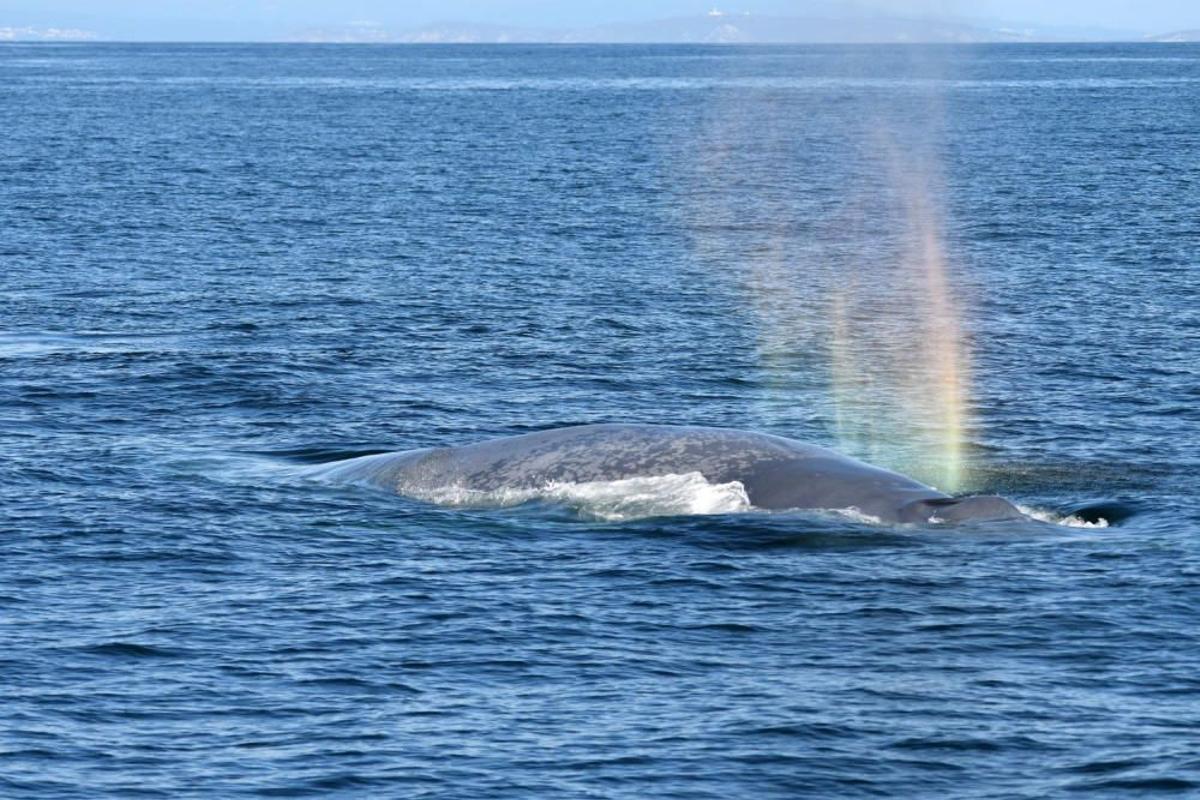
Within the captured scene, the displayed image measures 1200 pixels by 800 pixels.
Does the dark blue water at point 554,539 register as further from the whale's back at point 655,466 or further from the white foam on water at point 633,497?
the whale's back at point 655,466

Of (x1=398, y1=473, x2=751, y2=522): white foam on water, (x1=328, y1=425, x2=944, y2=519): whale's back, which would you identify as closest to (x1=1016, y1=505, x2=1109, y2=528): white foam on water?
(x1=328, y1=425, x2=944, y2=519): whale's back

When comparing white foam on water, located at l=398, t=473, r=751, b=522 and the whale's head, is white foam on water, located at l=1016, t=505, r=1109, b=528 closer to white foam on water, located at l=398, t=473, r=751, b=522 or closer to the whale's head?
the whale's head

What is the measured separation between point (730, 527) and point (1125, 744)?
362 inches

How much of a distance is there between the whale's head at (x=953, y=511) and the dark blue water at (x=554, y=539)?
59cm

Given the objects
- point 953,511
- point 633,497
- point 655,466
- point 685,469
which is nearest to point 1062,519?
point 953,511

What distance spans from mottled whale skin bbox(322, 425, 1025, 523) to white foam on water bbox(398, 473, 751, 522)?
0.42 feet

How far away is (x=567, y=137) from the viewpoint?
13238 cm

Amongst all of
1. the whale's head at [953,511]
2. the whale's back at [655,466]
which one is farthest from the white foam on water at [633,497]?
the whale's head at [953,511]

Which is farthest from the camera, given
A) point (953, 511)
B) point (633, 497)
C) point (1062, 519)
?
point (633, 497)

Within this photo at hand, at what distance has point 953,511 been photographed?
99.1 feet

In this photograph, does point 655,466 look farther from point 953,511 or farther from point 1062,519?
point 1062,519

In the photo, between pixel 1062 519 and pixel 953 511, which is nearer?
pixel 953 511

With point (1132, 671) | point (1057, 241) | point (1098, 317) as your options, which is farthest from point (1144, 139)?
point (1132, 671)

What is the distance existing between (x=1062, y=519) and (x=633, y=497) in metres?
6.29
